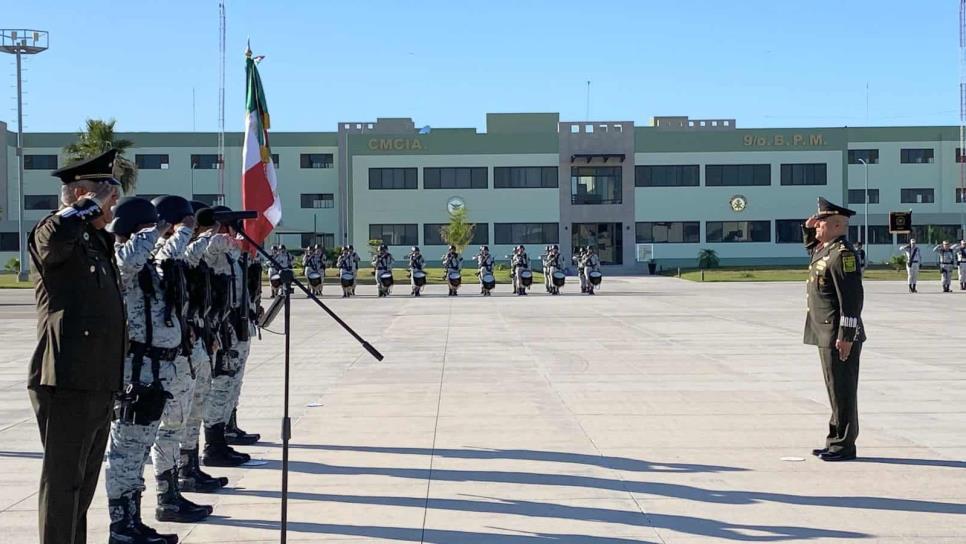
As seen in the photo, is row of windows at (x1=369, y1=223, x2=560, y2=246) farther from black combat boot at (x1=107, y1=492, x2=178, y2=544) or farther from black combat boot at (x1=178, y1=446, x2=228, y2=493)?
black combat boot at (x1=107, y1=492, x2=178, y2=544)

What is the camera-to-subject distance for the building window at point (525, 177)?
68.9 m

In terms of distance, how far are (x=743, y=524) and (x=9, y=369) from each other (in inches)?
488

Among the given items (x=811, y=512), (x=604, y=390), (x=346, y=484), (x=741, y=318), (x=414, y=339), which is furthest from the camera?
(x=741, y=318)

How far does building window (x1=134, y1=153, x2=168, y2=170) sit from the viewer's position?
2820 inches

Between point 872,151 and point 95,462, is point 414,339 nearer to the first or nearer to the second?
point 95,462

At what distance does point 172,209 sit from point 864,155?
72977 mm

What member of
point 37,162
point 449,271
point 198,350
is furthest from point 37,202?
point 198,350

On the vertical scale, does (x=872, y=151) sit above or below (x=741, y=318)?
above

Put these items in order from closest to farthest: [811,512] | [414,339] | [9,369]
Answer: [811,512], [9,369], [414,339]

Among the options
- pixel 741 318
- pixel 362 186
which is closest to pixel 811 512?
pixel 741 318

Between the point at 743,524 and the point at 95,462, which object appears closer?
the point at 95,462

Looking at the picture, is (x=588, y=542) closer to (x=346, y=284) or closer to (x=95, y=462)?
(x=95, y=462)

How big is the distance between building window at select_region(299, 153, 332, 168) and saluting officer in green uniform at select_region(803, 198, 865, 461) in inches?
2607

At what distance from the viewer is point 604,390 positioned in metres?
12.2
